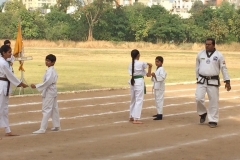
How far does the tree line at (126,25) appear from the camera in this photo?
6750 cm

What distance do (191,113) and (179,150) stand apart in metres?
5.04

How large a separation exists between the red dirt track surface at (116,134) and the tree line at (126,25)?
170ft

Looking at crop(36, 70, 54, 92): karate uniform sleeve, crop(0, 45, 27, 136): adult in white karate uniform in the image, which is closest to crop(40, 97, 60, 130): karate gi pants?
crop(36, 70, 54, 92): karate uniform sleeve

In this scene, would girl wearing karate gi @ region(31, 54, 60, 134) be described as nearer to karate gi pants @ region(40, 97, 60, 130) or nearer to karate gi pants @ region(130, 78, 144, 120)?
karate gi pants @ region(40, 97, 60, 130)

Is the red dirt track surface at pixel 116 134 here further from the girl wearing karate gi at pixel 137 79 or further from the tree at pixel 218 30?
the tree at pixel 218 30

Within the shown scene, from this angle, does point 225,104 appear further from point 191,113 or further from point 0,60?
point 0,60

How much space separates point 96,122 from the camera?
1253 cm

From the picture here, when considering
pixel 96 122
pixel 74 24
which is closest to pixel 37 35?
pixel 74 24

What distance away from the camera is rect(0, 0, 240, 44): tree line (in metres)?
67.5

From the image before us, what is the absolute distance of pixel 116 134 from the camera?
11000mm

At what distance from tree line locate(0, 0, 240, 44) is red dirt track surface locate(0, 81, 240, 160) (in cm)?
5172

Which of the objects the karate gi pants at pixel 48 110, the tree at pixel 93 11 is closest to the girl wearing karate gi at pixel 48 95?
the karate gi pants at pixel 48 110

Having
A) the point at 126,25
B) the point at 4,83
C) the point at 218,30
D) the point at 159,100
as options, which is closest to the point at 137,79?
the point at 159,100

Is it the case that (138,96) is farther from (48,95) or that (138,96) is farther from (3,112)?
(3,112)
